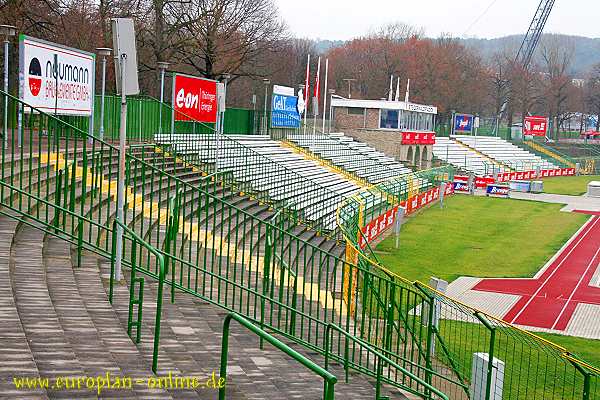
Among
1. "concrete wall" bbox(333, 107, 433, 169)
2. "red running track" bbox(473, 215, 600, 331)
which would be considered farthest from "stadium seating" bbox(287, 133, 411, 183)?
"red running track" bbox(473, 215, 600, 331)

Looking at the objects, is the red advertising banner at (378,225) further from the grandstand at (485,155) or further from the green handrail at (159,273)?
the grandstand at (485,155)

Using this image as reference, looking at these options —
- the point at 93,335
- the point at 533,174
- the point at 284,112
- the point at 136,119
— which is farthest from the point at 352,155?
the point at 93,335

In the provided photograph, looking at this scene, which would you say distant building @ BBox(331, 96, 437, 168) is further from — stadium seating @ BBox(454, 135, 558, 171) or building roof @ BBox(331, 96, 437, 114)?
stadium seating @ BBox(454, 135, 558, 171)

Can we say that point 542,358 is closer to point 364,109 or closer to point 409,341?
point 409,341

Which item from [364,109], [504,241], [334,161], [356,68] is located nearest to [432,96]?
[356,68]

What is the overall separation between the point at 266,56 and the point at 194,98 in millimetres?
47407

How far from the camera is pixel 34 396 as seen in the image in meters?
6.15

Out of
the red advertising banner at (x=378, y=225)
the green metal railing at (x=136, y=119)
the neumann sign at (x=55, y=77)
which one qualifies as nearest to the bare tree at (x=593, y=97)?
the red advertising banner at (x=378, y=225)

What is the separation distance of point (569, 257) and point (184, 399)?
26.8m

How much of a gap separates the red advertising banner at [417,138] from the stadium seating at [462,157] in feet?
23.0

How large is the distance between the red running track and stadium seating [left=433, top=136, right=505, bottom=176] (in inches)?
1549

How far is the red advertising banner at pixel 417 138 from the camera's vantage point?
5962 cm

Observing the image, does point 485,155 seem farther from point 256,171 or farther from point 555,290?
point 555,290

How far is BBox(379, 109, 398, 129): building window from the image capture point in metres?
60.9
